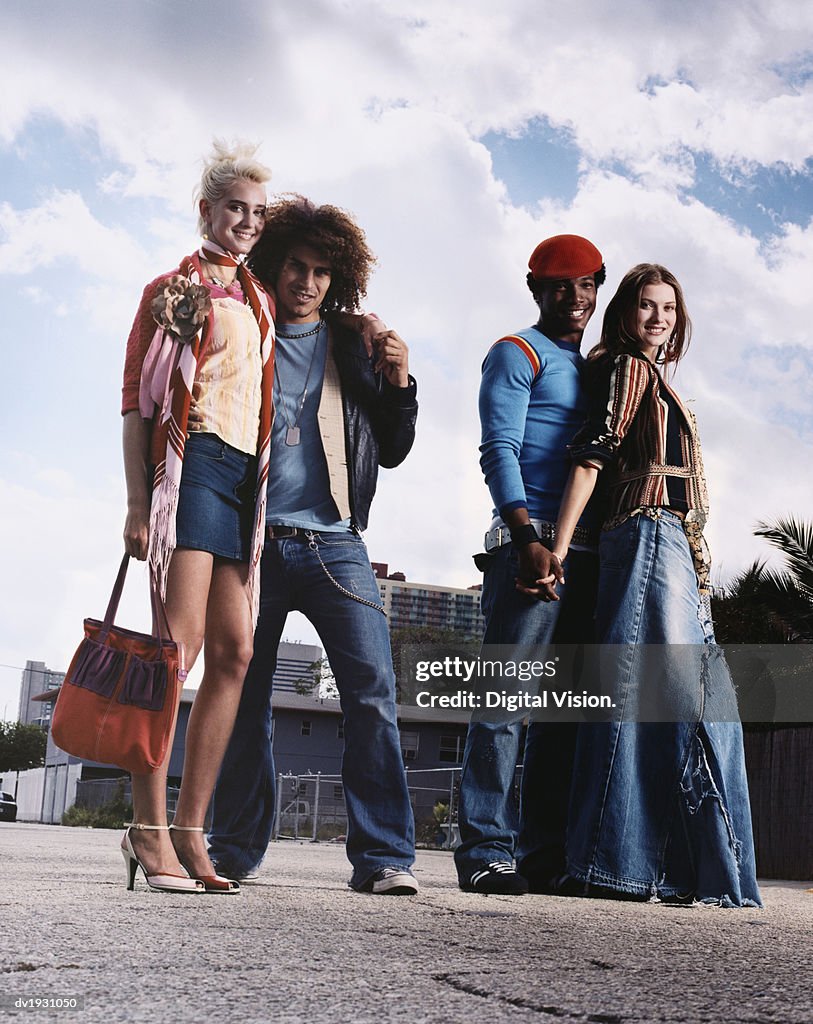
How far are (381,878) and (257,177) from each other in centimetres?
189

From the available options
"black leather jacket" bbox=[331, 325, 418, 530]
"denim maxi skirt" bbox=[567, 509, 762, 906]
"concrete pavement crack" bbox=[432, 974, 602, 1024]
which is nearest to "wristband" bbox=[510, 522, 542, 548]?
"denim maxi skirt" bbox=[567, 509, 762, 906]

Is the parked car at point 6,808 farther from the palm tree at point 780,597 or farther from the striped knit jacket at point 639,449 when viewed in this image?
the striped knit jacket at point 639,449

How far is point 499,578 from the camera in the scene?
3.55 meters

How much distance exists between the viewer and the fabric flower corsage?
3.13 m

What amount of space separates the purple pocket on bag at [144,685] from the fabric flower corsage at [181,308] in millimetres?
862

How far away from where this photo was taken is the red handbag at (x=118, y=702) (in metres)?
2.69

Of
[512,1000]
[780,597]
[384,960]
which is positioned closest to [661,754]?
[384,960]

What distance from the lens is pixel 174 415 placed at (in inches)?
119

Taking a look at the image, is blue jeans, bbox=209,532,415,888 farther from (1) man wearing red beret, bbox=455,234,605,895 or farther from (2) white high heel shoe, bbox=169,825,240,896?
(2) white high heel shoe, bbox=169,825,240,896

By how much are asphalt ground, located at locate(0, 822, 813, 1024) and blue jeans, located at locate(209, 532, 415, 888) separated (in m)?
0.29

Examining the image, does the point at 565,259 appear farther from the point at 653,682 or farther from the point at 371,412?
the point at 653,682

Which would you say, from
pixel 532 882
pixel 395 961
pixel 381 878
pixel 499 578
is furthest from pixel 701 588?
pixel 395 961

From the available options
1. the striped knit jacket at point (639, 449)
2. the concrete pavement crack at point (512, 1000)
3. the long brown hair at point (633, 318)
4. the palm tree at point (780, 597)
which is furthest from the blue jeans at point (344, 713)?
the palm tree at point (780, 597)

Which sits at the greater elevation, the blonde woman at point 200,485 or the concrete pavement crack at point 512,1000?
the blonde woman at point 200,485
